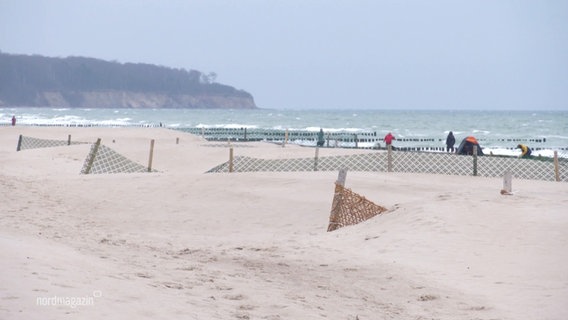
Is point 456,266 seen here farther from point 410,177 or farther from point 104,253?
point 410,177

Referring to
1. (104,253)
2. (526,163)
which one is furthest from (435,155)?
(104,253)

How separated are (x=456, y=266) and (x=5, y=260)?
6.16m

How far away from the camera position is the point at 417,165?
26391 mm

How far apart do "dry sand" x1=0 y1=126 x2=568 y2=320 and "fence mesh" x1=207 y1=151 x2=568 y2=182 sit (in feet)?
7.60

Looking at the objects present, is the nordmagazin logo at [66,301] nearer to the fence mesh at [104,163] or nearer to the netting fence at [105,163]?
the netting fence at [105,163]

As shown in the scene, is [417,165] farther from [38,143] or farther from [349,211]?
[38,143]

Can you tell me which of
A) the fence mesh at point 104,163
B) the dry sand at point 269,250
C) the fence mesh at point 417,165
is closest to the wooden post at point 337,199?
the dry sand at point 269,250

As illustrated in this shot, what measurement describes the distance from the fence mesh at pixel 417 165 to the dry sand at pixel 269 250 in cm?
232

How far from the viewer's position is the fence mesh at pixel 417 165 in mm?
25062

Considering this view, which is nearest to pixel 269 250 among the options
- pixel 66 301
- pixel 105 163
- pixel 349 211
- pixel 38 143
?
pixel 349 211

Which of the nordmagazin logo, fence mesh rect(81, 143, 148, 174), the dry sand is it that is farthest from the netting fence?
Answer: the nordmagazin logo

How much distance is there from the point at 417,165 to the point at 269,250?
14.1 metres

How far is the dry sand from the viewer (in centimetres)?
798

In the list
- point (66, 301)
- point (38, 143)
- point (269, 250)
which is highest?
point (66, 301)
